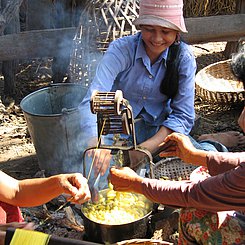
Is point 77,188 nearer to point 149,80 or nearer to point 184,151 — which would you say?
point 184,151

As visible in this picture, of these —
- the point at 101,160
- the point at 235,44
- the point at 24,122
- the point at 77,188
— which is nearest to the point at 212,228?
the point at 77,188

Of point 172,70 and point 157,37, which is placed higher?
point 157,37

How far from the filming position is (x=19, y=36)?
14.3 ft

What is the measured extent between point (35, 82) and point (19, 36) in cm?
131

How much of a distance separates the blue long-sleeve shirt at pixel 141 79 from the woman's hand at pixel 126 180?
2.77 feet

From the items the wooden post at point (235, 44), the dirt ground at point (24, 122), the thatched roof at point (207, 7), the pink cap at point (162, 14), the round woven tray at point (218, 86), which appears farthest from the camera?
the thatched roof at point (207, 7)

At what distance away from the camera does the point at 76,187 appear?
85.0 inches

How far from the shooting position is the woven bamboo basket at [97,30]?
3844 mm

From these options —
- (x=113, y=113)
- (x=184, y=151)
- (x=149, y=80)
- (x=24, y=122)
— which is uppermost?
(x=113, y=113)

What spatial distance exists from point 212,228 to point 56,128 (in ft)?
4.96

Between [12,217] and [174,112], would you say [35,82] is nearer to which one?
[174,112]

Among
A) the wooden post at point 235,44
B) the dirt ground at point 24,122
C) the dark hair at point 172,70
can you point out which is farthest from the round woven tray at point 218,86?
the dark hair at point 172,70

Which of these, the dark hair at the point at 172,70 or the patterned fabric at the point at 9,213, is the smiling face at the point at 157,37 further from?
the patterned fabric at the point at 9,213

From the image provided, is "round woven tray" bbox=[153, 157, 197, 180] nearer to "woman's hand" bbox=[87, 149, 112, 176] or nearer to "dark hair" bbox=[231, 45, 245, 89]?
"woman's hand" bbox=[87, 149, 112, 176]
